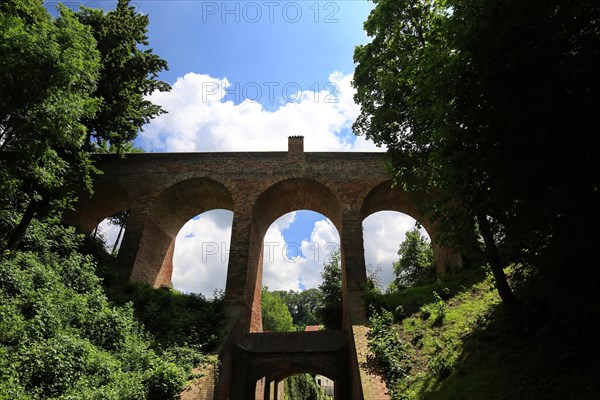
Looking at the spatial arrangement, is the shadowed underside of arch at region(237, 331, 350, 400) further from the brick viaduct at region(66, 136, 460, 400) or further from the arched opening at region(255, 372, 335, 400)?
the arched opening at region(255, 372, 335, 400)

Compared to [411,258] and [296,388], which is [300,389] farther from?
[411,258]

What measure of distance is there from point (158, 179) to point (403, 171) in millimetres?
12327

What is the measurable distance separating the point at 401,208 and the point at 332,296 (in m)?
6.69

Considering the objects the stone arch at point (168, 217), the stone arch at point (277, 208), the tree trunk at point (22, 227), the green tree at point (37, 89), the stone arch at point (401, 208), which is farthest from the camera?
the stone arch at point (168, 217)

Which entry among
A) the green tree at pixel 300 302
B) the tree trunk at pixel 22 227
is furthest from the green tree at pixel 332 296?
the green tree at pixel 300 302

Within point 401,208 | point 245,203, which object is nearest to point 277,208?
point 245,203

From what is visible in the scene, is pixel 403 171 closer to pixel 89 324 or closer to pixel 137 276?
pixel 89 324

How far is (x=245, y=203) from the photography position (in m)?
17.3

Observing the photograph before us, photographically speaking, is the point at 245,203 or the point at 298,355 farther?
the point at 245,203

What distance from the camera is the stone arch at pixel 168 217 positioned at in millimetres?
17188

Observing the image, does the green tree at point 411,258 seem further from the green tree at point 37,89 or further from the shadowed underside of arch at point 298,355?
the green tree at point 37,89

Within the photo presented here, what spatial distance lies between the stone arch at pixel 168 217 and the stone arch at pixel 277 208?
1882 millimetres

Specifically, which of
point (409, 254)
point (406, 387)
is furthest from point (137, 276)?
point (409, 254)

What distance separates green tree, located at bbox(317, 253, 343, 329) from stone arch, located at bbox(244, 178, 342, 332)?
14.1ft
